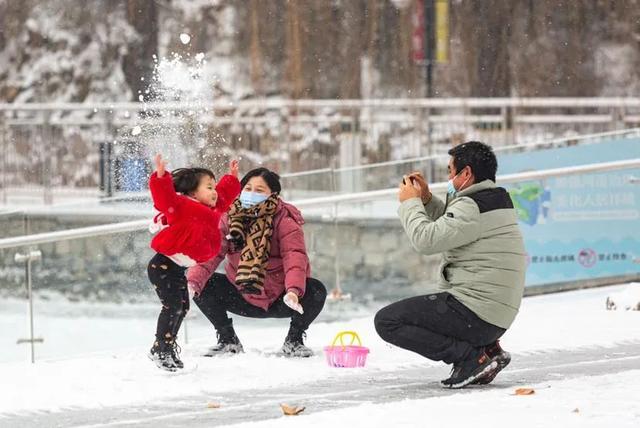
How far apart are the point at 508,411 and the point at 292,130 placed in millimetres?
19034

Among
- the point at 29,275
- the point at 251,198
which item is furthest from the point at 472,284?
the point at 29,275

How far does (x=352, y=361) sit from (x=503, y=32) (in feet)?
61.9

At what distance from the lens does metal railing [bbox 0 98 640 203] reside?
80.1ft

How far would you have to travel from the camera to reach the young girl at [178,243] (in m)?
8.75

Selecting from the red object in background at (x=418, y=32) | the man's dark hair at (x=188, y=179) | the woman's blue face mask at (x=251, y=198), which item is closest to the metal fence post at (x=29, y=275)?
the woman's blue face mask at (x=251, y=198)

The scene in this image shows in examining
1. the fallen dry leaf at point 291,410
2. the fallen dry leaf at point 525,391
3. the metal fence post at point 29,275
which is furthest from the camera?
the metal fence post at point 29,275

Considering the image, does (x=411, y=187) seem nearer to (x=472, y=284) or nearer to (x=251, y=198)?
(x=472, y=284)

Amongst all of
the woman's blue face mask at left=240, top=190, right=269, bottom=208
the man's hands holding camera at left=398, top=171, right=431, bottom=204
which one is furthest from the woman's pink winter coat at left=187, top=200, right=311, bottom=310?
the man's hands holding camera at left=398, top=171, right=431, bottom=204

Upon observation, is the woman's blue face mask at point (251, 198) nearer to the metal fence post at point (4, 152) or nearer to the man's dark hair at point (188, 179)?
the man's dark hair at point (188, 179)

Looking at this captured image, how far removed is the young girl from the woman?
13.7 inches

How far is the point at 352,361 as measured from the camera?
9.05 meters

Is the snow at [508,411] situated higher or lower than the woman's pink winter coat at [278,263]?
lower

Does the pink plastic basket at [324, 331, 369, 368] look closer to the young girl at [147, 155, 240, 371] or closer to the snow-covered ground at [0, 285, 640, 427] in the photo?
the snow-covered ground at [0, 285, 640, 427]

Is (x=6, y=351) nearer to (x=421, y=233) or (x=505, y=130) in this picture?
(x=421, y=233)
